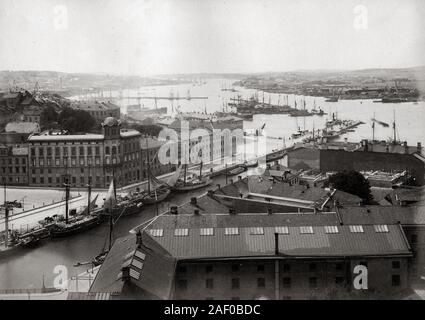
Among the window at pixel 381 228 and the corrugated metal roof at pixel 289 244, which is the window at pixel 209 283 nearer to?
the corrugated metal roof at pixel 289 244

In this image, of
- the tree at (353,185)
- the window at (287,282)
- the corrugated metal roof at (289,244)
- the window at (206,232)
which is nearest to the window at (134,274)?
the corrugated metal roof at (289,244)

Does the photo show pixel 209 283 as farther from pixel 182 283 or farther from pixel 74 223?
pixel 74 223

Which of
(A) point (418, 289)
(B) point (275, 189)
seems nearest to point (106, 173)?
(B) point (275, 189)

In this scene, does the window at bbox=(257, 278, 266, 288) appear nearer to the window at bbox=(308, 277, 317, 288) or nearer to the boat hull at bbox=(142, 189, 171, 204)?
the window at bbox=(308, 277, 317, 288)

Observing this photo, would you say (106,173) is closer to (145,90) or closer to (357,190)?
(357,190)

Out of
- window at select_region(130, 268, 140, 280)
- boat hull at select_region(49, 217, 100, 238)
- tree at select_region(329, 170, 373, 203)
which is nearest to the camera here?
window at select_region(130, 268, 140, 280)

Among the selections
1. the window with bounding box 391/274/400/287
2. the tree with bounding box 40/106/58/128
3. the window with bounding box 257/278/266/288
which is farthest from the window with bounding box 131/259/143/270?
the tree with bounding box 40/106/58/128
